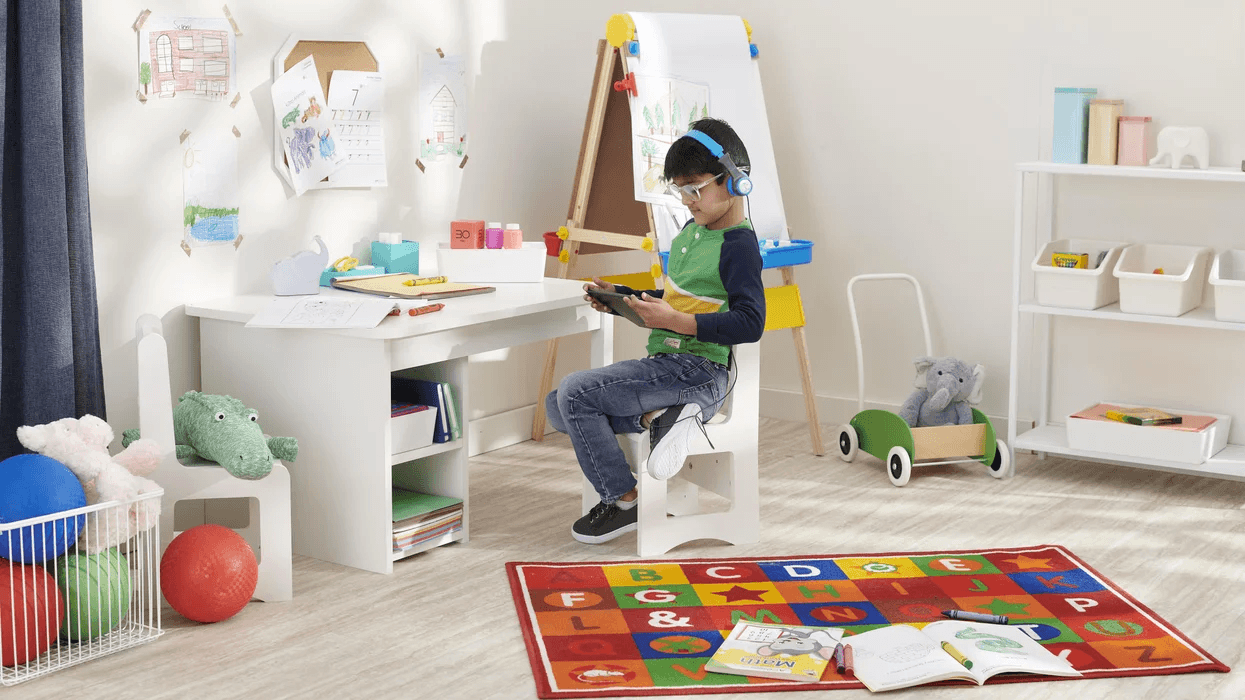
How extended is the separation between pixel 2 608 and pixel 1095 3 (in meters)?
3.11

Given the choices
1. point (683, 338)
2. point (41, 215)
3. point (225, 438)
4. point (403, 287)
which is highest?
point (41, 215)

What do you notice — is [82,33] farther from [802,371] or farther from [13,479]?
[802,371]

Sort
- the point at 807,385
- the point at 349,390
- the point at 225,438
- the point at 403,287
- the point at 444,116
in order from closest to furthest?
the point at 225,438
the point at 349,390
the point at 403,287
the point at 444,116
the point at 807,385

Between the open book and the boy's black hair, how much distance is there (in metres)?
1.02

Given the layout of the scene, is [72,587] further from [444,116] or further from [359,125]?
[444,116]

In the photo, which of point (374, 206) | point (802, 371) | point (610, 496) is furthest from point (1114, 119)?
point (374, 206)

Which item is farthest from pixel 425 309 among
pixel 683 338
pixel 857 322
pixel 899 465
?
pixel 857 322

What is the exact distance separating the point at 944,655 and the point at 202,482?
4.75 feet

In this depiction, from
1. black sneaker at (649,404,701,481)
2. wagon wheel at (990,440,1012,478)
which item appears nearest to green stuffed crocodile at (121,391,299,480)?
black sneaker at (649,404,701,481)

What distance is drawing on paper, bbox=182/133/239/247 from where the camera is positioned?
9.82 feet

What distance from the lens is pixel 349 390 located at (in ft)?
9.09

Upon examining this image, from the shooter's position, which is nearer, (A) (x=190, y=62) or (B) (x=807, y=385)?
(A) (x=190, y=62)

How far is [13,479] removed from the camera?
224 centimetres

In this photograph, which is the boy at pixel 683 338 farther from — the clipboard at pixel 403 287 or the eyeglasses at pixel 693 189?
the clipboard at pixel 403 287
